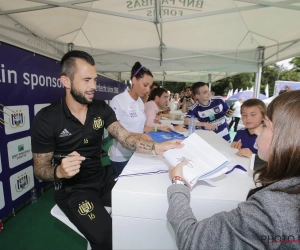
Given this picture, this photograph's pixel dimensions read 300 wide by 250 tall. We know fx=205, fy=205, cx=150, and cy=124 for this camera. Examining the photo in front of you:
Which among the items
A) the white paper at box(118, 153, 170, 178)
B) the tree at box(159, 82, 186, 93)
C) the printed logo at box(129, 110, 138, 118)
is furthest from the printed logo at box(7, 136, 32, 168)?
the tree at box(159, 82, 186, 93)

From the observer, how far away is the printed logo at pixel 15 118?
212 cm

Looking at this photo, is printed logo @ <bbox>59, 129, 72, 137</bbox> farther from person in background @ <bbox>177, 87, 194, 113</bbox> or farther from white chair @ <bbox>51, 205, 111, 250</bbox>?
person in background @ <bbox>177, 87, 194, 113</bbox>

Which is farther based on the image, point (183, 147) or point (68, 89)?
point (68, 89)

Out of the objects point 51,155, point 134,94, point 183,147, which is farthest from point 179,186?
point 134,94

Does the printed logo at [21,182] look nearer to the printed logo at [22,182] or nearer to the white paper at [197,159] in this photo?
the printed logo at [22,182]

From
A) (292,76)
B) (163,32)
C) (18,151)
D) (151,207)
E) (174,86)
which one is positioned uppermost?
(292,76)

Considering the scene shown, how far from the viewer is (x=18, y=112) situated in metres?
2.30

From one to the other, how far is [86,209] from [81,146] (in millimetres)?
459

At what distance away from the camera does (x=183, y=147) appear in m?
1.20

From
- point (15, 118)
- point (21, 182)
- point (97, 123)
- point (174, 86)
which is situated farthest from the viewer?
point (174, 86)

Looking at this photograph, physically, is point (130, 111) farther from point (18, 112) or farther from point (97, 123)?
point (18, 112)

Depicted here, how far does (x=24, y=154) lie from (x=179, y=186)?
7.45 feet

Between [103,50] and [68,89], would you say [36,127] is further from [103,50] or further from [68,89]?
[103,50]

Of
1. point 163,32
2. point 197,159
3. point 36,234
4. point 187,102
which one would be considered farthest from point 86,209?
point 187,102
